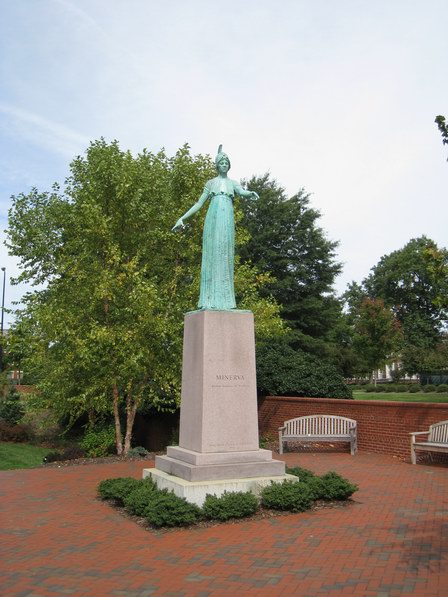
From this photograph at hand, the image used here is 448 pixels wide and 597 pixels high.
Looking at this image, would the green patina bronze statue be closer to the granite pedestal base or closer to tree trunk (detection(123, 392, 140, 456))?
the granite pedestal base

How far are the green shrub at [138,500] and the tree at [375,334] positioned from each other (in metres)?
35.7

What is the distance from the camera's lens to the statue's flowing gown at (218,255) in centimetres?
938

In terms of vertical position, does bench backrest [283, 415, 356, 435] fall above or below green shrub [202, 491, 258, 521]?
above

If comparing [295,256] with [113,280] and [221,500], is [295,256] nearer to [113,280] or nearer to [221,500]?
[113,280]

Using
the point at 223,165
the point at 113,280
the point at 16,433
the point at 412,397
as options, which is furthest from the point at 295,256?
Result: the point at 223,165

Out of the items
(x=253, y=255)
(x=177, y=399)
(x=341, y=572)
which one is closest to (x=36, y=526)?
(x=341, y=572)

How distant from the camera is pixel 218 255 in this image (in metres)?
9.52

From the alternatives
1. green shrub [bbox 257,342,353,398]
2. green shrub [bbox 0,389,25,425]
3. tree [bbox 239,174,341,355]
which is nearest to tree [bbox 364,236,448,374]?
tree [bbox 239,174,341,355]

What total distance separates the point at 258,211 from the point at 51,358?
20.3m

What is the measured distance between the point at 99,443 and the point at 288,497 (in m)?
9.78

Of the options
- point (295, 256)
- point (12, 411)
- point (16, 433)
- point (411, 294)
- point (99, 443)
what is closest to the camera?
point (99, 443)

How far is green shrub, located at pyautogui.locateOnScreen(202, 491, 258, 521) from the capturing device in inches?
295

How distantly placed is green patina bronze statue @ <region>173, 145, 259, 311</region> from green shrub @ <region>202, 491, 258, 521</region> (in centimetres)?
296

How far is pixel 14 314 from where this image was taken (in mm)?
16516
